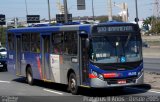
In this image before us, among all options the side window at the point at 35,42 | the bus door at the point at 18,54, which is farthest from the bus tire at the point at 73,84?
the bus door at the point at 18,54

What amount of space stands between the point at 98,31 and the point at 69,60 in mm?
1983

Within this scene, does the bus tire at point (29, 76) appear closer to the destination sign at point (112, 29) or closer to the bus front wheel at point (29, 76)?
the bus front wheel at point (29, 76)

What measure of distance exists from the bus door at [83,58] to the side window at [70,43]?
393 millimetres

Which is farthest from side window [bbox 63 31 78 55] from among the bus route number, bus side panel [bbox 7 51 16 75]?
bus side panel [bbox 7 51 16 75]

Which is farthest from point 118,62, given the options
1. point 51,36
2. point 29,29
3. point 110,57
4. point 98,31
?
point 29,29

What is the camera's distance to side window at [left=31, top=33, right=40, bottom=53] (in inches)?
782

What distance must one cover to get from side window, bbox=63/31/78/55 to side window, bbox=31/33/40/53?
2989 millimetres

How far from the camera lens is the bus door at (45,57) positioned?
61.7 feet

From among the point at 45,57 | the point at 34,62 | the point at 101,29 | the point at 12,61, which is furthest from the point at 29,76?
the point at 101,29

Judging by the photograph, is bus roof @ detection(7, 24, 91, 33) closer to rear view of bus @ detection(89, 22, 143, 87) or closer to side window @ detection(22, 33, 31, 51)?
side window @ detection(22, 33, 31, 51)

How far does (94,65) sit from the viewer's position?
1502cm

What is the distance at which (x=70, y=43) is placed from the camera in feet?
54.4

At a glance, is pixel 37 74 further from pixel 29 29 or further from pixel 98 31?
pixel 98 31

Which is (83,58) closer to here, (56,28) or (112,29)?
(112,29)
